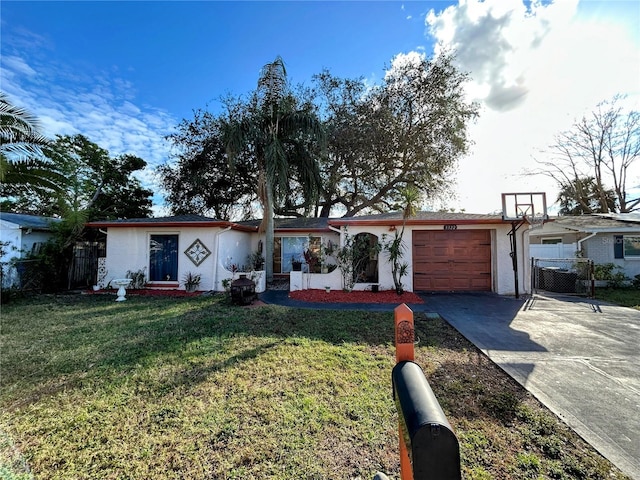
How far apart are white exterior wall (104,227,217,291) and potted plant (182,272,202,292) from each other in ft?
0.46

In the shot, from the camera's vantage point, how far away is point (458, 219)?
34.0 feet

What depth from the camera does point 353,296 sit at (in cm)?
966

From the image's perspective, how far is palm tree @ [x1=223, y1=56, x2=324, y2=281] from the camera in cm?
1164

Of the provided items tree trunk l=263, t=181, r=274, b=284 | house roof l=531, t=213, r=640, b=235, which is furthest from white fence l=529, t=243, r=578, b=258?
tree trunk l=263, t=181, r=274, b=284

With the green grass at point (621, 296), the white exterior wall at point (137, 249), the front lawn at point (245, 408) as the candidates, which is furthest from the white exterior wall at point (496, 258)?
the white exterior wall at point (137, 249)

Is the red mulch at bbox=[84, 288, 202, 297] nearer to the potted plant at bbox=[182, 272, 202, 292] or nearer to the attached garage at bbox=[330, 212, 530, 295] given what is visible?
the potted plant at bbox=[182, 272, 202, 292]

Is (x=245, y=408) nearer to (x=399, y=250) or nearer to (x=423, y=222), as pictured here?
(x=399, y=250)

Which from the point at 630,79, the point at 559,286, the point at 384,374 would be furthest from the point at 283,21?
the point at 559,286

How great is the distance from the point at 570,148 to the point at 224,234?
27511mm

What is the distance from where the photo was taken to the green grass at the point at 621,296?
8.92 m

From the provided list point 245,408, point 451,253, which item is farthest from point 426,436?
point 451,253

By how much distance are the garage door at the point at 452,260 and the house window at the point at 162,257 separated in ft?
31.3

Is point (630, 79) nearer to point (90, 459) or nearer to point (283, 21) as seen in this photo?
point (283, 21)

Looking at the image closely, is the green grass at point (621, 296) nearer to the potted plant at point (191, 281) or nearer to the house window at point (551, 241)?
the house window at point (551, 241)
